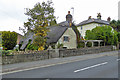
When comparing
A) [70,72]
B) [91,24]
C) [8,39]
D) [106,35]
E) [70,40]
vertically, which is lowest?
[70,72]

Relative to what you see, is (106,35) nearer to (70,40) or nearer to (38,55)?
(70,40)

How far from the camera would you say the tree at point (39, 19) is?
18.9 metres

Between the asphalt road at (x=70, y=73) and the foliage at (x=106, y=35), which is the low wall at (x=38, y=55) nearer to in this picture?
the asphalt road at (x=70, y=73)

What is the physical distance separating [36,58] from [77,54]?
839 centimetres

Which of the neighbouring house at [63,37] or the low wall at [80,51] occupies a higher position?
the neighbouring house at [63,37]

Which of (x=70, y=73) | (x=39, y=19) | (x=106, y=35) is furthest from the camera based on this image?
(x=106, y=35)

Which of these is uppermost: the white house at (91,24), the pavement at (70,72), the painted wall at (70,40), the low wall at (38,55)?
the white house at (91,24)

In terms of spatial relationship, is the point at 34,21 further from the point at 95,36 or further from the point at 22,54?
the point at 95,36

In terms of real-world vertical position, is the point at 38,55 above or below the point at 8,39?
below

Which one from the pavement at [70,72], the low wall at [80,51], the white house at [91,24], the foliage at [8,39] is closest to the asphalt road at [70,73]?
the pavement at [70,72]

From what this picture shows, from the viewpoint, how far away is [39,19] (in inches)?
747

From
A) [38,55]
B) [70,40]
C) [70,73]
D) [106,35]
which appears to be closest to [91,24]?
[106,35]

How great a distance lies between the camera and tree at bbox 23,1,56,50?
1892 centimetres

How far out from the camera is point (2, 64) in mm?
12016
